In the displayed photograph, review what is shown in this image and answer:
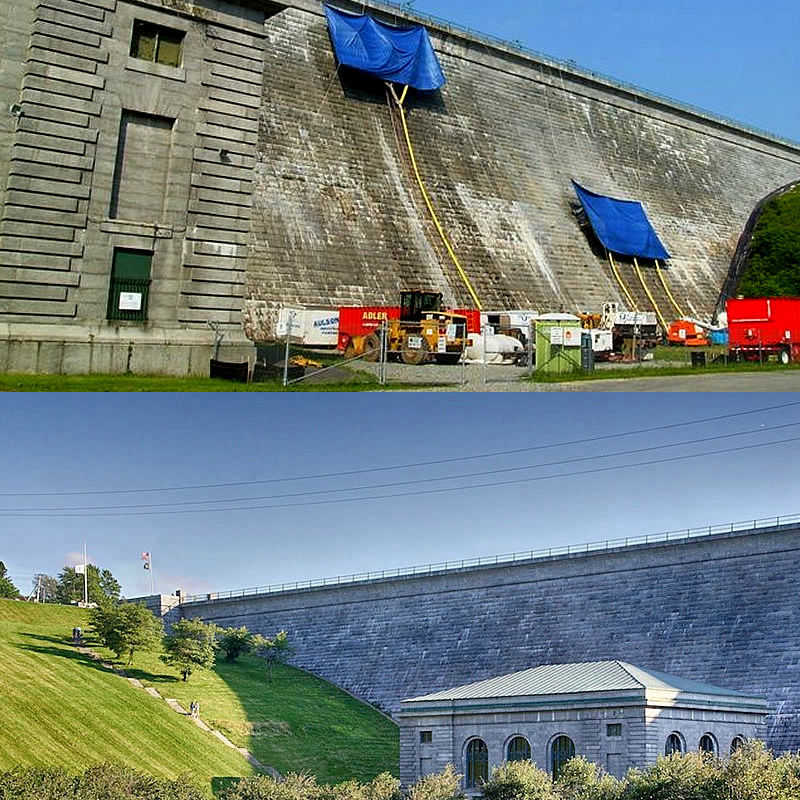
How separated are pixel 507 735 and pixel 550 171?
132ft

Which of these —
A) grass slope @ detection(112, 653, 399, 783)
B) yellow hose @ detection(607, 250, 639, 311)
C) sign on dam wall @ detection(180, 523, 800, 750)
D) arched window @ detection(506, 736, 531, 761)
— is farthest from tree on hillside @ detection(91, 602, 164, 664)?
yellow hose @ detection(607, 250, 639, 311)

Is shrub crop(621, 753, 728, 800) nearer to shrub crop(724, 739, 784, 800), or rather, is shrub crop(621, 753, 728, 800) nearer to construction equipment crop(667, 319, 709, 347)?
shrub crop(724, 739, 784, 800)

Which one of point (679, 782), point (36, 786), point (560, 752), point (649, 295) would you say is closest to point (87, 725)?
point (36, 786)

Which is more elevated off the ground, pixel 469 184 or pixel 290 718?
pixel 469 184

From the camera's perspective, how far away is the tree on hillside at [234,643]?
63219 millimetres

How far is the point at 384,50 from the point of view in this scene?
64.4m

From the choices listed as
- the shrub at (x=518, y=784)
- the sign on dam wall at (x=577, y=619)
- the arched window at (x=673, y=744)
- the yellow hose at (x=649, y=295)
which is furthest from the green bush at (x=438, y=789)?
the yellow hose at (x=649, y=295)

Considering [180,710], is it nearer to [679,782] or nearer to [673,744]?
[673,744]

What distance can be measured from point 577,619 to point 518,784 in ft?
63.5

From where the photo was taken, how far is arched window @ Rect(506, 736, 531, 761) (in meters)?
39.9

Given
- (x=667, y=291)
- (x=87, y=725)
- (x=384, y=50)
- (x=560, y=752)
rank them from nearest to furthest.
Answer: (x=560, y=752) → (x=87, y=725) → (x=384, y=50) → (x=667, y=291)

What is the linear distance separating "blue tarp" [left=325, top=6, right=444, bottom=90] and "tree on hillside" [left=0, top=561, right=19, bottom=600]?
5055 centimetres

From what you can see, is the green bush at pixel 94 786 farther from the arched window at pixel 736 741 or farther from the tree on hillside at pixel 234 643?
the tree on hillside at pixel 234 643

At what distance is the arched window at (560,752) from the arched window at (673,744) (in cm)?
299
